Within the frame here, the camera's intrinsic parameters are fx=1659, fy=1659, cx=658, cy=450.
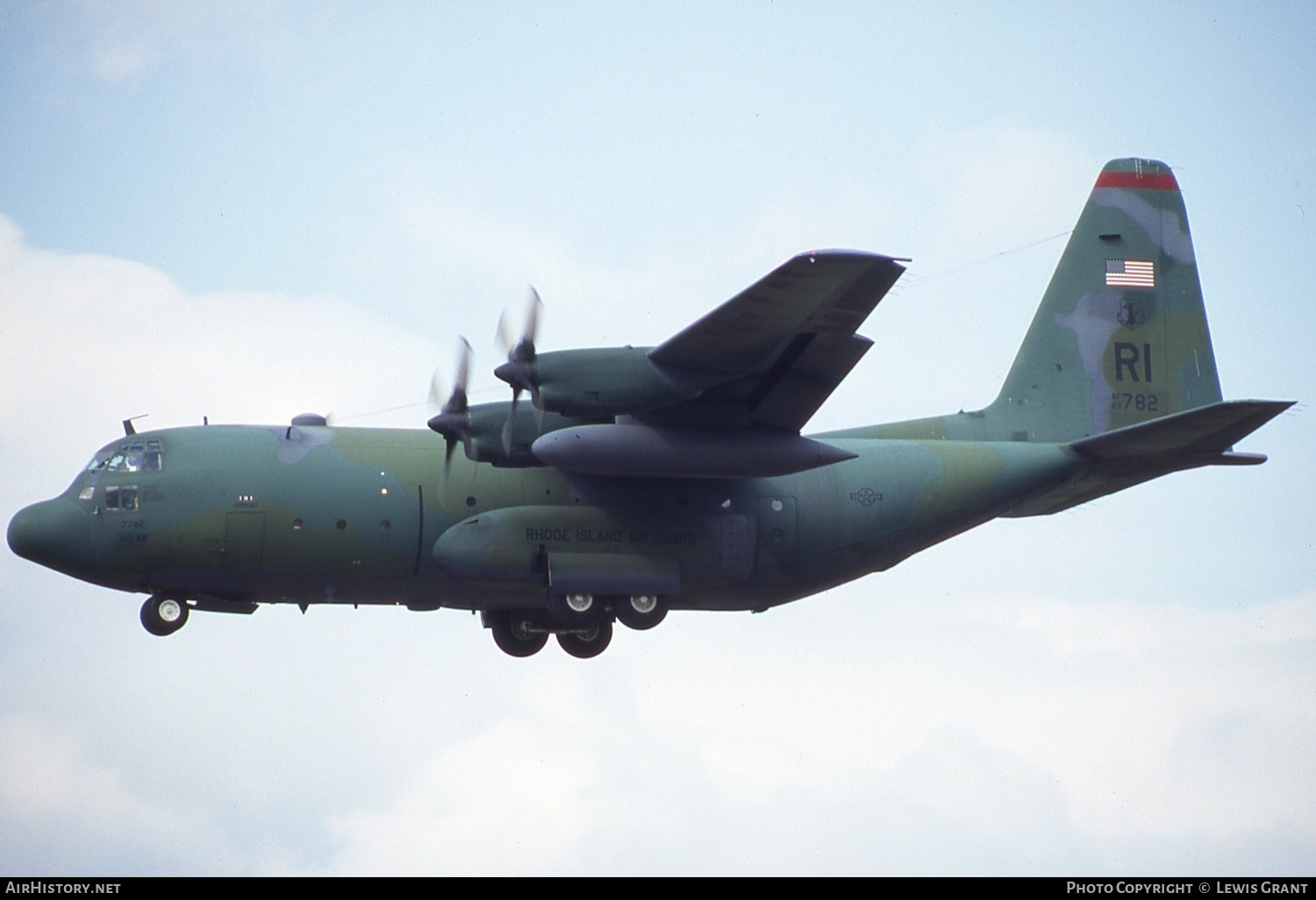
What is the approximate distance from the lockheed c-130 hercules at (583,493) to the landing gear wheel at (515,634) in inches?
1.1

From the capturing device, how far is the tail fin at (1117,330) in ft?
76.3

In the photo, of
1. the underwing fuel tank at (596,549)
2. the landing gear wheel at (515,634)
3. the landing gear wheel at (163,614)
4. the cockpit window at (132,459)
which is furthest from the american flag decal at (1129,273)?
the landing gear wheel at (163,614)

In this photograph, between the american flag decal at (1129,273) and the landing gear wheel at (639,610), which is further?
the american flag decal at (1129,273)

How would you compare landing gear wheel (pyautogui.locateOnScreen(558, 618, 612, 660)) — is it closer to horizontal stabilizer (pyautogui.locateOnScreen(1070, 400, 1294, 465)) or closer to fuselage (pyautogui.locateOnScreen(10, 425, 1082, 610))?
fuselage (pyautogui.locateOnScreen(10, 425, 1082, 610))

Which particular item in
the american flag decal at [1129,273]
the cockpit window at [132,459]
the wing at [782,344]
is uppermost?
the american flag decal at [1129,273]

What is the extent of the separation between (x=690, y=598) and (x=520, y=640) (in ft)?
8.16

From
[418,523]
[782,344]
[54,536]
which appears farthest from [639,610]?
[54,536]

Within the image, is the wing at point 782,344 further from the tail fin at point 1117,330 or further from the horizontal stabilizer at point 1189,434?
the tail fin at point 1117,330

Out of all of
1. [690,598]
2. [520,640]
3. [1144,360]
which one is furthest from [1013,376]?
[520,640]

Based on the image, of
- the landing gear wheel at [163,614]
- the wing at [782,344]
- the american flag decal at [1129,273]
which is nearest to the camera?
the wing at [782,344]

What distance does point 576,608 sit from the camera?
802 inches

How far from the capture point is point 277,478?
20031mm

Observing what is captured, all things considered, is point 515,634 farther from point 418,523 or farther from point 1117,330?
point 1117,330
